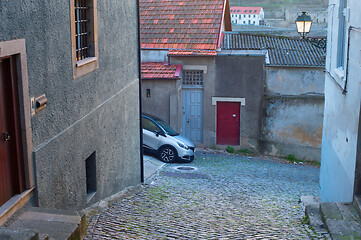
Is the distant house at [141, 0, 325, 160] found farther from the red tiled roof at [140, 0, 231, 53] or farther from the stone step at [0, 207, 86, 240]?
the stone step at [0, 207, 86, 240]

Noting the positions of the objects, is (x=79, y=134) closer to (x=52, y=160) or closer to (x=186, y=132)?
(x=52, y=160)

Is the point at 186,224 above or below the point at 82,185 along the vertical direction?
below

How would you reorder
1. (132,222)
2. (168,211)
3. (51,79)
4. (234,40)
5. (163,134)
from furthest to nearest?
1. (234,40)
2. (163,134)
3. (168,211)
4. (132,222)
5. (51,79)

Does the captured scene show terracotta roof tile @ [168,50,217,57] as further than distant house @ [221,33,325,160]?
Yes

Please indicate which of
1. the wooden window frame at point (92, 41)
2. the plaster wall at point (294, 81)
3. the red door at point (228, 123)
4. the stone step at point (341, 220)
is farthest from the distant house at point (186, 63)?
the stone step at point (341, 220)

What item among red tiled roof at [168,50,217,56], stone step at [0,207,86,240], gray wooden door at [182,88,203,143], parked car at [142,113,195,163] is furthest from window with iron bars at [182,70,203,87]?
stone step at [0,207,86,240]

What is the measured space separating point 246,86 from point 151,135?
547 centimetres

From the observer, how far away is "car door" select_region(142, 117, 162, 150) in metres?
16.2

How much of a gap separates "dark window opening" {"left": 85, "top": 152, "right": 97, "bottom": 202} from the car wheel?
25.4 feet

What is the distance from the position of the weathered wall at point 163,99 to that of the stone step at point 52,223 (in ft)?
43.4

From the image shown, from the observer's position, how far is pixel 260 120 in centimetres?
1964

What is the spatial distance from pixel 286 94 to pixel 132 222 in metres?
13.5

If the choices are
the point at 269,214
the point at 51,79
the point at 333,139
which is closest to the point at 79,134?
the point at 51,79

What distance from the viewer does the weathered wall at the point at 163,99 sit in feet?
61.5
